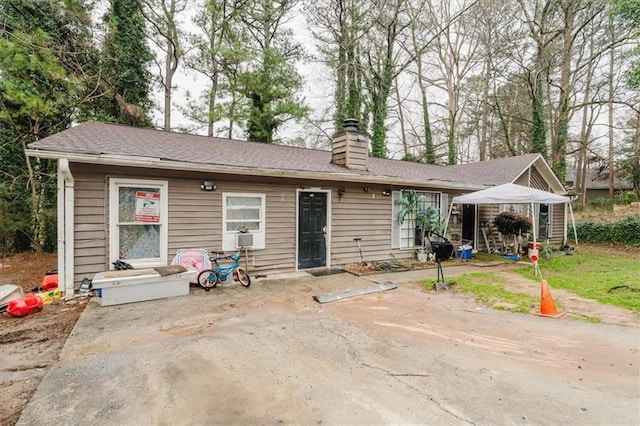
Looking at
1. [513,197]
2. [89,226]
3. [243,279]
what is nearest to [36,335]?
[89,226]

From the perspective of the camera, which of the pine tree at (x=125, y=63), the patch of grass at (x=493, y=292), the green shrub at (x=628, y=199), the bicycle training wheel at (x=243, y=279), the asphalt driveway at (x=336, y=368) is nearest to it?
the asphalt driveway at (x=336, y=368)

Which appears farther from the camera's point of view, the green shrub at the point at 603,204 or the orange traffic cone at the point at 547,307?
the green shrub at the point at 603,204

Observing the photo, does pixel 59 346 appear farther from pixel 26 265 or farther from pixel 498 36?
pixel 498 36

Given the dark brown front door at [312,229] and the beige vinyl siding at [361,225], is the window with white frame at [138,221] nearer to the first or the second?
the dark brown front door at [312,229]

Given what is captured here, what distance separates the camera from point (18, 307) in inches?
162

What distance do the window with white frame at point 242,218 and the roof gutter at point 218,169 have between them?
1.84 ft

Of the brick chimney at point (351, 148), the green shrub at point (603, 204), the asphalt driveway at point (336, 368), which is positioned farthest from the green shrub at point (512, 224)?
the green shrub at point (603, 204)

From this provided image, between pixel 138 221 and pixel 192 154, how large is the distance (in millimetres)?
1652

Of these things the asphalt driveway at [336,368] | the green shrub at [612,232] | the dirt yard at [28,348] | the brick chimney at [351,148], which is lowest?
A: the dirt yard at [28,348]

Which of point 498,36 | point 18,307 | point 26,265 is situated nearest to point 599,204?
point 498,36

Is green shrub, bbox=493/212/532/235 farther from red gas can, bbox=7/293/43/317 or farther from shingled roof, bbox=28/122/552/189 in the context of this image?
red gas can, bbox=7/293/43/317

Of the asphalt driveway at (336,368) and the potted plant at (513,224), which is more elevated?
the potted plant at (513,224)

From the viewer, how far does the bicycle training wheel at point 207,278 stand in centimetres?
539

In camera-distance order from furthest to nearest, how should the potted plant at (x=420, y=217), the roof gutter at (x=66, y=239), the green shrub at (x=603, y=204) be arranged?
the green shrub at (x=603, y=204) → the potted plant at (x=420, y=217) → the roof gutter at (x=66, y=239)
